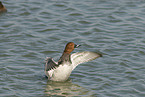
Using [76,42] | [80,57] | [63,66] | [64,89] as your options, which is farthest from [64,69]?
[76,42]

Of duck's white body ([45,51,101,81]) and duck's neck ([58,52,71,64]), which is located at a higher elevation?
duck's neck ([58,52,71,64])

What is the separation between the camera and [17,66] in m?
12.0

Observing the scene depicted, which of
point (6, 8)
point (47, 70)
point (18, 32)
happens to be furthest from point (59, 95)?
point (6, 8)

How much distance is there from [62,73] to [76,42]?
11.1 feet

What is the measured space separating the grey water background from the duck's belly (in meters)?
0.22

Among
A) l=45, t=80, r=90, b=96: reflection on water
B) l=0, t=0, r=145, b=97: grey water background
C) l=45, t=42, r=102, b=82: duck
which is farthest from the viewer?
l=0, t=0, r=145, b=97: grey water background

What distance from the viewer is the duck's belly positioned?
35.1ft

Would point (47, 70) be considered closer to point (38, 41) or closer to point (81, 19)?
point (38, 41)

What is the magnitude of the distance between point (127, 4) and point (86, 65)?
21.3 ft

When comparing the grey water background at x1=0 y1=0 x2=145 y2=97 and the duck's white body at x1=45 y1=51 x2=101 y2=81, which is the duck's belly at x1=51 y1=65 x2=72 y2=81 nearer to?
the duck's white body at x1=45 y1=51 x2=101 y2=81

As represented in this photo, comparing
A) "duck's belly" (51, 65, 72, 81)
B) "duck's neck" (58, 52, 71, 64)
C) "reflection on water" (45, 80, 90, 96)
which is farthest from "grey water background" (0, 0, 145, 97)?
"duck's neck" (58, 52, 71, 64)

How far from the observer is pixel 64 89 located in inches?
425

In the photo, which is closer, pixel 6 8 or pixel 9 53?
pixel 9 53

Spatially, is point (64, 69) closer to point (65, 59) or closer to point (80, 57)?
point (65, 59)
